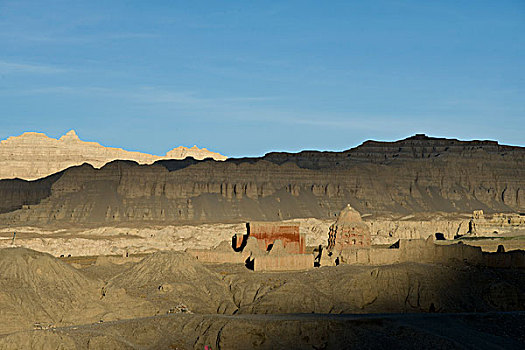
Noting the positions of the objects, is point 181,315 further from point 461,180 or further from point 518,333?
point 461,180

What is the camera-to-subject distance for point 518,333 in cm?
4119

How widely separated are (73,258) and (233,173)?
250 feet

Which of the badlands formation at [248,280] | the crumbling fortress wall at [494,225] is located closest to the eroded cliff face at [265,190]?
the badlands formation at [248,280]

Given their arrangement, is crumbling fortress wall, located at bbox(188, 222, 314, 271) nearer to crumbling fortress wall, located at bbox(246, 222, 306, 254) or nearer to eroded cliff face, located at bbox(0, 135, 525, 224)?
crumbling fortress wall, located at bbox(246, 222, 306, 254)

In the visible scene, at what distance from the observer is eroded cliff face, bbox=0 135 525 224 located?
156m

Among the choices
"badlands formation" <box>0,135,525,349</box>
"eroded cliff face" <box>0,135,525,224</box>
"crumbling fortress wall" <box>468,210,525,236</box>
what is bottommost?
"badlands formation" <box>0,135,525,349</box>

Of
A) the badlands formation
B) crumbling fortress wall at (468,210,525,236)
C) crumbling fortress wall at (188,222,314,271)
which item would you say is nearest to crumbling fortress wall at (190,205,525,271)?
crumbling fortress wall at (188,222,314,271)

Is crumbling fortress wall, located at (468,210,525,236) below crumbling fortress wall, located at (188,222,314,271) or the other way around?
the other way around

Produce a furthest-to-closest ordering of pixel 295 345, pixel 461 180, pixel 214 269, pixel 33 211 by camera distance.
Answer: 1. pixel 461 180
2. pixel 33 211
3. pixel 214 269
4. pixel 295 345

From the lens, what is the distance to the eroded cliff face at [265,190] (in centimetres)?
15562

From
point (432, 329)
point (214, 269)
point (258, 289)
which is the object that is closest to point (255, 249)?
point (214, 269)

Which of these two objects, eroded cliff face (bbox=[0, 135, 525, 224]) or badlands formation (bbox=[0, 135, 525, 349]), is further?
eroded cliff face (bbox=[0, 135, 525, 224])

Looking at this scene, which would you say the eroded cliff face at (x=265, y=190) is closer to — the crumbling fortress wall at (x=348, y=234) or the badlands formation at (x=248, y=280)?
the badlands formation at (x=248, y=280)

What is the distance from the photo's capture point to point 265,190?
16975cm
